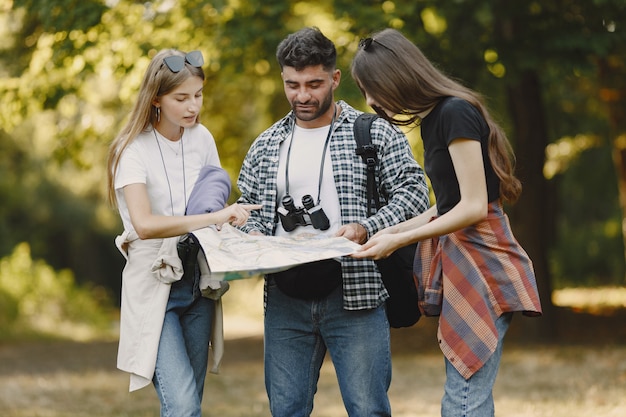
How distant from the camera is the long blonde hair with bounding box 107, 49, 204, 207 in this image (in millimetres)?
3775

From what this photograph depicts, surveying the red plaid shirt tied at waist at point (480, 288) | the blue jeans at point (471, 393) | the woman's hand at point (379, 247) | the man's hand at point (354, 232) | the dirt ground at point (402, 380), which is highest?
the man's hand at point (354, 232)

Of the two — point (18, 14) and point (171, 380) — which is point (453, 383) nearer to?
point (171, 380)

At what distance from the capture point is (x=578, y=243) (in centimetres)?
2191

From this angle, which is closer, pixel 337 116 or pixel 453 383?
pixel 453 383

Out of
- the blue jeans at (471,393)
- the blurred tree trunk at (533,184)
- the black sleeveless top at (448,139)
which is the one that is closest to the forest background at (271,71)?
the blurred tree trunk at (533,184)

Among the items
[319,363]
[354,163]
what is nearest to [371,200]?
[354,163]

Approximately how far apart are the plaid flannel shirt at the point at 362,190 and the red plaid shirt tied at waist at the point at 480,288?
339mm

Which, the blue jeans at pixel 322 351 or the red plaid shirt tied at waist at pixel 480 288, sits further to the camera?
the blue jeans at pixel 322 351

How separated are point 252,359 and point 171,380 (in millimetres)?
8481

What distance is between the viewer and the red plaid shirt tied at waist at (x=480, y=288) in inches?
133

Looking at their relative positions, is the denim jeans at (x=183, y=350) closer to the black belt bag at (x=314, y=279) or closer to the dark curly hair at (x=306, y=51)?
the black belt bag at (x=314, y=279)

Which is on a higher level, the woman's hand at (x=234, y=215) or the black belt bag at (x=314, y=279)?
the woman's hand at (x=234, y=215)

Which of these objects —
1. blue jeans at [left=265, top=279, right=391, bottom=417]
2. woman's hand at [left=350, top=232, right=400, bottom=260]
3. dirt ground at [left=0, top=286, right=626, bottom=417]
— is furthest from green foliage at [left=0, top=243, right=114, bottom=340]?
woman's hand at [left=350, top=232, right=400, bottom=260]

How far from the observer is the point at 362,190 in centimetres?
385
